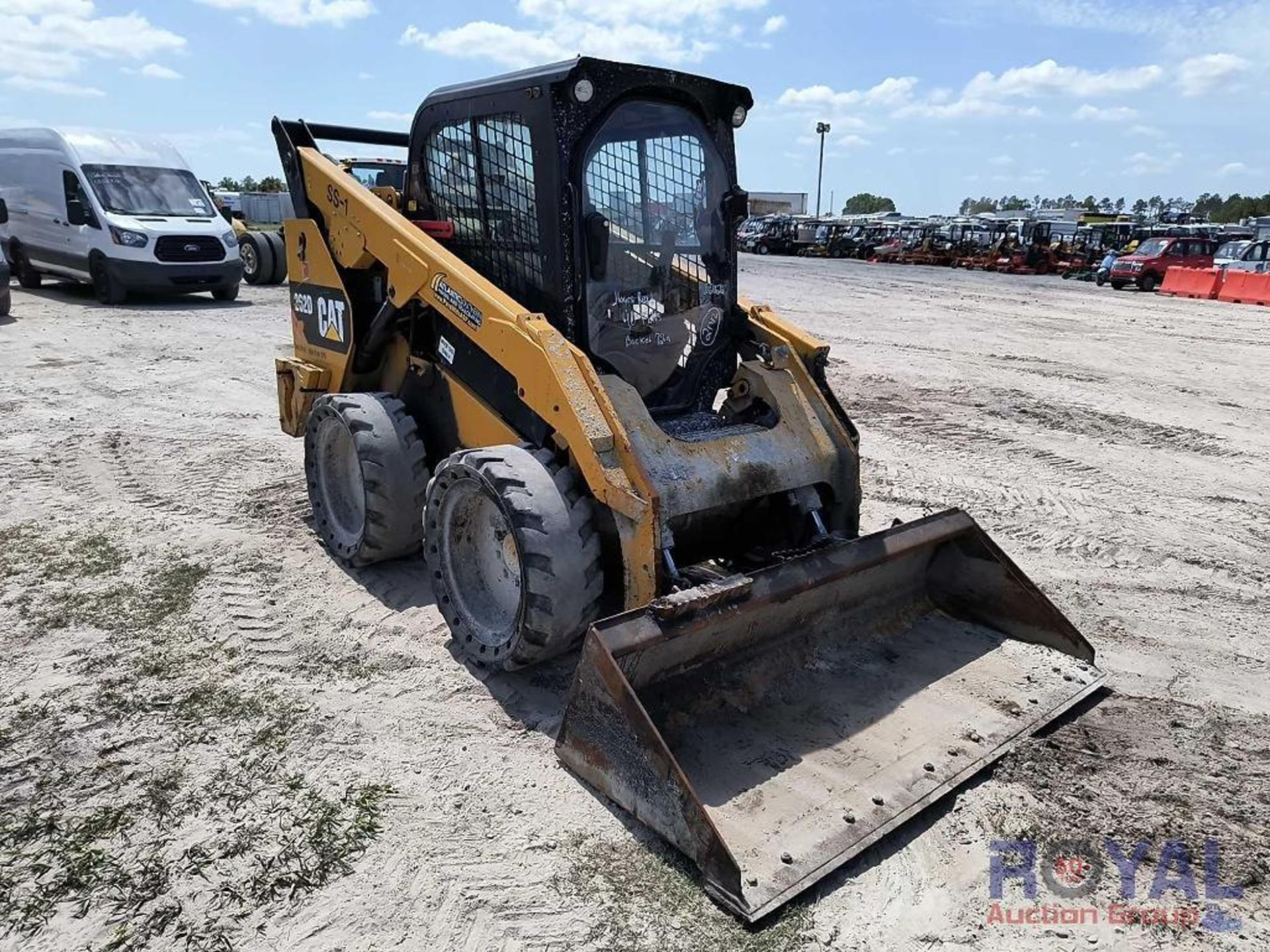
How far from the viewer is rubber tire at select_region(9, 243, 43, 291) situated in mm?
15531

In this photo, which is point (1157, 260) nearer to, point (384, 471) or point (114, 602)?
point (384, 471)

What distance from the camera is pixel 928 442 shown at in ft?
25.6

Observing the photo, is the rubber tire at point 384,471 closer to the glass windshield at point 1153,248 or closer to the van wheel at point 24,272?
the van wheel at point 24,272

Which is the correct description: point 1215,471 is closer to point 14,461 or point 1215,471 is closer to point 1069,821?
point 1069,821

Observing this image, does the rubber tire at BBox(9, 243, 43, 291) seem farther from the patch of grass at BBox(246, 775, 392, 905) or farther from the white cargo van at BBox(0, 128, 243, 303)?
the patch of grass at BBox(246, 775, 392, 905)

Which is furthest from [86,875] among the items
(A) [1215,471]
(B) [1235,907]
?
(A) [1215,471]

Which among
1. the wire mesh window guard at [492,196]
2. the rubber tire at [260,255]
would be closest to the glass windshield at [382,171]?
the wire mesh window guard at [492,196]

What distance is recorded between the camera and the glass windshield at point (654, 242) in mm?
4137

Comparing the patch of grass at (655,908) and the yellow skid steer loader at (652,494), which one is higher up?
the yellow skid steer loader at (652,494)

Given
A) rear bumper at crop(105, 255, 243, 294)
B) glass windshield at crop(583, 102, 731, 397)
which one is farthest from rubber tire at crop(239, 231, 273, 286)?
glass windshield at crop(583, 102, 731, 397)

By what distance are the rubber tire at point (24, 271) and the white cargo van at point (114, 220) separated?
41 cm

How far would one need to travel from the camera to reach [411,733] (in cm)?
356

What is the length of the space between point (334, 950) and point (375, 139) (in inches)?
197

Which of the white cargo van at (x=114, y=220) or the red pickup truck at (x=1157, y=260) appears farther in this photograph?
the red pickup truck at (x=1157, y=260)
